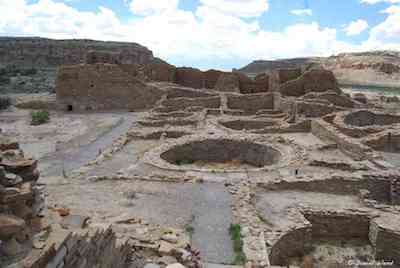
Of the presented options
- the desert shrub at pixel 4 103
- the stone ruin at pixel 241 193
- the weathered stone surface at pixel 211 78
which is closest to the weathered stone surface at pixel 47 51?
the weathered stone surface at pixel 211 78

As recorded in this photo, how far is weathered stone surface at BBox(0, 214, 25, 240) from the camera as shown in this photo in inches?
147

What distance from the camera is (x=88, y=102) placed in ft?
87.5

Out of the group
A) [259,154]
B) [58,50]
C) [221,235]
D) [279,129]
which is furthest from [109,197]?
[58,50]

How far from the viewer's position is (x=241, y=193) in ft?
31.8

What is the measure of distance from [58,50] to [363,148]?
68.3 m

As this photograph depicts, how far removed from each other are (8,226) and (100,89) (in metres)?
23.9

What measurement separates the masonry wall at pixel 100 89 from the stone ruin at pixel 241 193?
5.47 m

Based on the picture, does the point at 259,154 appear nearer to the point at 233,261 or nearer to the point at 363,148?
the point at 363,148

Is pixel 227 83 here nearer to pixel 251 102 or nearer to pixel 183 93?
pixel 183 93

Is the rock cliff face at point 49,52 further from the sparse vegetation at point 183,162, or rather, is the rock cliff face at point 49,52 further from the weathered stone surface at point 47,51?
the sparse vegetation at point 183,162

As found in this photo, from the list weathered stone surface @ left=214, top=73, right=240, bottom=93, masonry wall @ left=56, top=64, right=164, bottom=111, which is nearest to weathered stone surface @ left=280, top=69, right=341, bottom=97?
weathered stone surface @ left=214, top=73, right=240, bottom=93

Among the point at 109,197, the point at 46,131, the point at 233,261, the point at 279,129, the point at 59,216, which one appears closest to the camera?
the point at 59,216

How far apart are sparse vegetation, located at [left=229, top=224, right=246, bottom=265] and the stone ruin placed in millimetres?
29

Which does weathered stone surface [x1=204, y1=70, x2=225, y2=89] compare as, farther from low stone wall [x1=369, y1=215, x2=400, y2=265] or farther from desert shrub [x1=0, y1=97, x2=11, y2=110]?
low stone wall [x1=369, y1=215, x2=400, y2=265]
